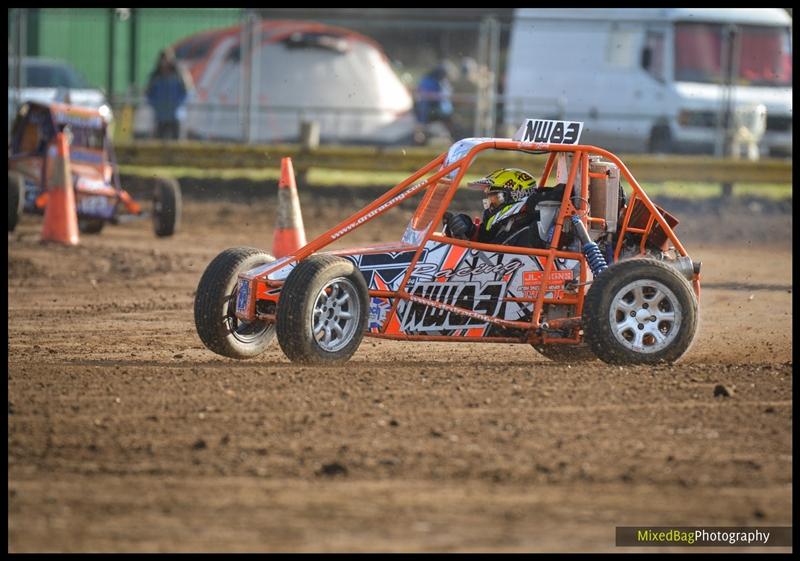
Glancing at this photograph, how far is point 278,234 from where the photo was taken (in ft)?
39.2

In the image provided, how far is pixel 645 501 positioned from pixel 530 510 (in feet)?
1.53

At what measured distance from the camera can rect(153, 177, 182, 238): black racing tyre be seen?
49.7ft

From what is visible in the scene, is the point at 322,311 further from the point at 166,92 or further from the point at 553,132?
the point at 166,92

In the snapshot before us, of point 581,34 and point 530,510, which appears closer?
point 530,510

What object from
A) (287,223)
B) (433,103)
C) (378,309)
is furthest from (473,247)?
(433,103)

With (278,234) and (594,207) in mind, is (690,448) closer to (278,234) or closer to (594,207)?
(594,207)

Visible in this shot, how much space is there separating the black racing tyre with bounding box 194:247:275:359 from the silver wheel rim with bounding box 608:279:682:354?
2111 millimetres

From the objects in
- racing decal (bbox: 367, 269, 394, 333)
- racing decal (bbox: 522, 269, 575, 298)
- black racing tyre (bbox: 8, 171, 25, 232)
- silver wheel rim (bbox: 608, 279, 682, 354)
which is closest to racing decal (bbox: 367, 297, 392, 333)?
racing decal (bbox: 367, 269, 394, 333)

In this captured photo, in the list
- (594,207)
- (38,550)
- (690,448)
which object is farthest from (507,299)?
(38,550)

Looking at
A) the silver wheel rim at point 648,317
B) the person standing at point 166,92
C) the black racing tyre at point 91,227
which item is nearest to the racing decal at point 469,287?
the silver wheel rim at point 648,317

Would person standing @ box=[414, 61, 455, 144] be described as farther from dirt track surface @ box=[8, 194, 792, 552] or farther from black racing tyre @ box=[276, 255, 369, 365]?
black racing tyre @ box=[276, 255, 369, 365]

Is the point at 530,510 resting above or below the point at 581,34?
below

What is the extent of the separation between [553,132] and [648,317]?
1261 millimetres

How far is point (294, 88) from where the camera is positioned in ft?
74.5
